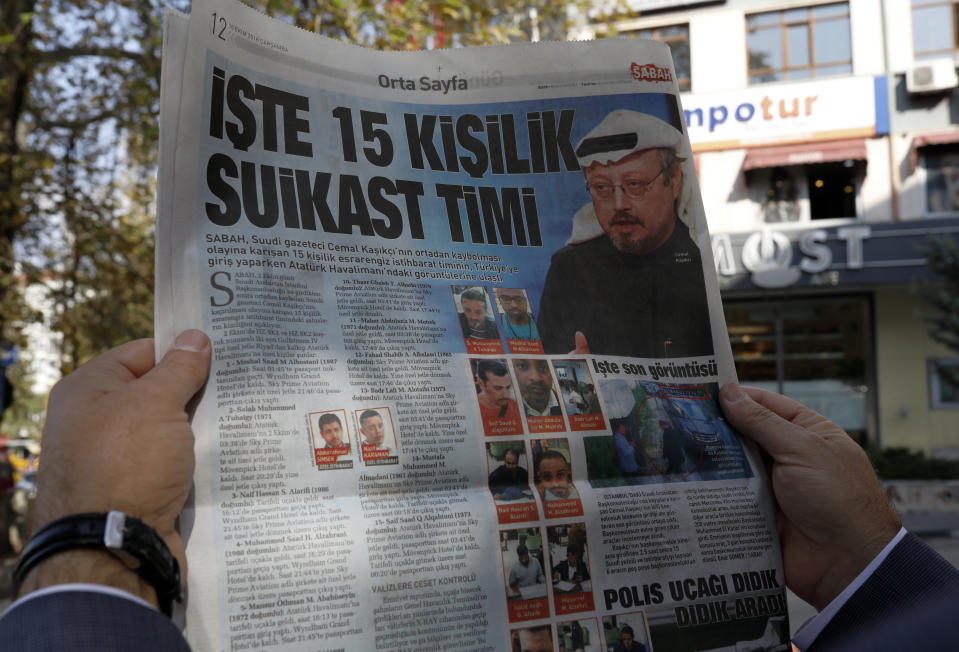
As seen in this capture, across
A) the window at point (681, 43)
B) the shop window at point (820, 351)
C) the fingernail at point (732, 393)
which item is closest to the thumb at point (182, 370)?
the fingernail at point (732, 393)

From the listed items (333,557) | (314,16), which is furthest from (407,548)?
(314,16)

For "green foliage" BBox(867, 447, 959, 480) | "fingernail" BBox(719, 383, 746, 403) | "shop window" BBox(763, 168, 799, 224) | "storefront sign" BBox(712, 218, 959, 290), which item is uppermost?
"shop window" BBox(763, 168, 799, 224)

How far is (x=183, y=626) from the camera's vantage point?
81cm

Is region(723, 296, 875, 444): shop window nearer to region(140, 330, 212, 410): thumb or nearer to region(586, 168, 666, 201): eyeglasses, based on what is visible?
region(586, 168, 666, 201): eyeglasses

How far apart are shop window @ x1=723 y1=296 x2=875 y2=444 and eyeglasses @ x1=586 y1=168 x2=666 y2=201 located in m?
12.2

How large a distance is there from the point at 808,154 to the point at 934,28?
280 cm

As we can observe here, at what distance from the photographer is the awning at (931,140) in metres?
11.4

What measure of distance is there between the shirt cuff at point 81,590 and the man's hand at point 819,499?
0.80m

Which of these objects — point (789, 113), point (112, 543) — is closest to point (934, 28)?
point (789, 113)

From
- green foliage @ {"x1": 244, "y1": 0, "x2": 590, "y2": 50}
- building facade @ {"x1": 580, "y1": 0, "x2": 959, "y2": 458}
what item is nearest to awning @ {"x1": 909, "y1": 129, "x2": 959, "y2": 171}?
building facade @ {"x1": 580, "y1": 0, "x2": 959, "y2": 458}

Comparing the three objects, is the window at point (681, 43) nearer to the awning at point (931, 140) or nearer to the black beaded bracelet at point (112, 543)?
the awning at point (931, 140)

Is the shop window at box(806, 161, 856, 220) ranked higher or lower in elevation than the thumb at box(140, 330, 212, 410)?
higher

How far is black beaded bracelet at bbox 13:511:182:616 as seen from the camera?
0.74m

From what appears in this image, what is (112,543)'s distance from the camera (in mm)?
742
